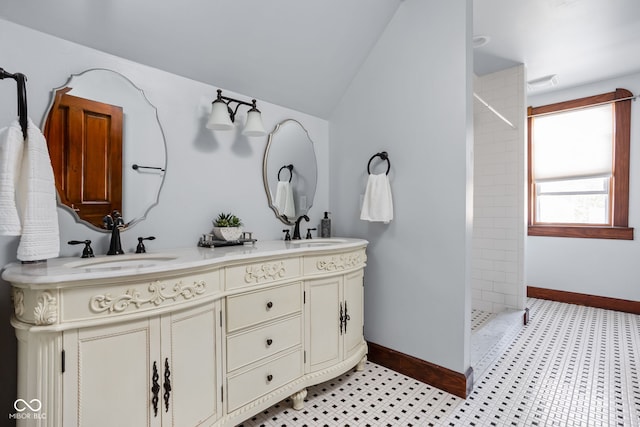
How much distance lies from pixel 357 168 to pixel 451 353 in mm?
1487

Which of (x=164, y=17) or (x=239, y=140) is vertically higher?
(x=164, y=17)

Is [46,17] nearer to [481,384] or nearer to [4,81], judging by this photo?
[4,81]

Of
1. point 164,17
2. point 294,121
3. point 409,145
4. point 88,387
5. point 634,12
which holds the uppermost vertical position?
point 634,12

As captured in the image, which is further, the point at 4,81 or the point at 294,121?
the point at 294,121

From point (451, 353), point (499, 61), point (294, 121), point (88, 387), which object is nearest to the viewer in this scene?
point (88, 387)

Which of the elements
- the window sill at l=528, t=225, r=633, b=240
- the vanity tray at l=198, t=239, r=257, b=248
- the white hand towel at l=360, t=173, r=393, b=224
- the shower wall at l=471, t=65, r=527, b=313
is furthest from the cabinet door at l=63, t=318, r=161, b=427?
the window sill at l=528, t=225, r=633, b=240

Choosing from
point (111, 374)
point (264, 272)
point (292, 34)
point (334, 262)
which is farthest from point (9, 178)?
point (292, 34)

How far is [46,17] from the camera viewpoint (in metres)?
1.37

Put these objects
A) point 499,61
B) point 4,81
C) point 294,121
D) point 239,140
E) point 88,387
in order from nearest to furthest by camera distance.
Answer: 1. point 88,387
2. point 4,81
3. point 239,140
4. point 294,121
5. point 499,61

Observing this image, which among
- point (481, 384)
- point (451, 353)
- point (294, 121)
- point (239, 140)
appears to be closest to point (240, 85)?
point (239, 140)

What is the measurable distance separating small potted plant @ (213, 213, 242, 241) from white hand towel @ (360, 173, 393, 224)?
0.90 metres

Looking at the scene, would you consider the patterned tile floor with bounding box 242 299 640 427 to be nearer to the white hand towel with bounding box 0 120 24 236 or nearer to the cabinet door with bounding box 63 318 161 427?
the cabinet door with bounding box 63 318 161 427

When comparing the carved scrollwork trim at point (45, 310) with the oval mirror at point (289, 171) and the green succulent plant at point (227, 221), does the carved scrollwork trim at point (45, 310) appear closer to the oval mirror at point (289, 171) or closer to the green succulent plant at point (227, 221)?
the green succulent plant at point (227, 221)

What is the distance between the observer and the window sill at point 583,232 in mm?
3414
